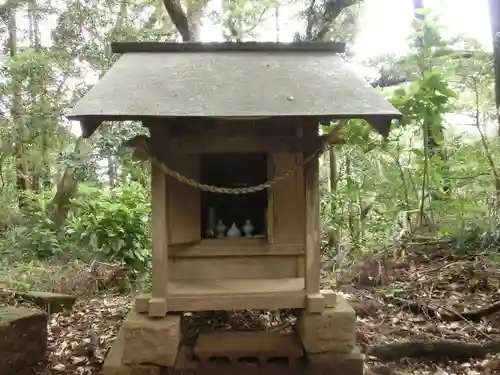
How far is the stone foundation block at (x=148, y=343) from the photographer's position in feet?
13.6

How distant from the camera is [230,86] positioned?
4.04m

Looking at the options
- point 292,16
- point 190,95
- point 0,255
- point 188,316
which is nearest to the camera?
point 190,95

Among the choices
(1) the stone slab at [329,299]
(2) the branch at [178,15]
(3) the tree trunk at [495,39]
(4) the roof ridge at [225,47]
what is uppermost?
(2) the branch at [178,15]

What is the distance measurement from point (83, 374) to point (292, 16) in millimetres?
7715

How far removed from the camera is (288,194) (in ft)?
15.6

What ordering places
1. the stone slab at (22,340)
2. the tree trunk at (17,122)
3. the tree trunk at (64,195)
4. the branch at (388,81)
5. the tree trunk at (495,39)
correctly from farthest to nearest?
the tree trunk at (64,195), the branch at (388,81), the tree trunk at (17,122), the tree trunk at (495,39), the stone slab at (22,340)

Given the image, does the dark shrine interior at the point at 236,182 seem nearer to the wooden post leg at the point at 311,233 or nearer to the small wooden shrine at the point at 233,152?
the small wooden shrine at the point at 233,152

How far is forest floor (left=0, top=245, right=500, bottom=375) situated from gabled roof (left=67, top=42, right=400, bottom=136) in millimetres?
2218

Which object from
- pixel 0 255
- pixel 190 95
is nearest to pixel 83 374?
pixel 190 95

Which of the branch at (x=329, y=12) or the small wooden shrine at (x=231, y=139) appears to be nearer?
the small wooden shrine at (x=231, y=139)

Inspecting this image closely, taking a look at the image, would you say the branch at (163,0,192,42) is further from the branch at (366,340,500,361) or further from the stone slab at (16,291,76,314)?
the branch at (366,340,500,361)

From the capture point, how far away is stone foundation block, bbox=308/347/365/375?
4.31m

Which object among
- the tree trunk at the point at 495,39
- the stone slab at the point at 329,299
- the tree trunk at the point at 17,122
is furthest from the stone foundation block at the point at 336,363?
the tree trunk at the point at 17,122

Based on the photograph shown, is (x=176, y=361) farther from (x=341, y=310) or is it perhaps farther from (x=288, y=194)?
(x=288, y=194)
